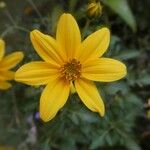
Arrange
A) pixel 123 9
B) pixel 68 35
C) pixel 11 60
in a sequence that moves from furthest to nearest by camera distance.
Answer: pixel 123 9 → pixel 11 60 → pixel 68 35

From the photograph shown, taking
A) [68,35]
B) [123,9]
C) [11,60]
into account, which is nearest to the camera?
[68,35]

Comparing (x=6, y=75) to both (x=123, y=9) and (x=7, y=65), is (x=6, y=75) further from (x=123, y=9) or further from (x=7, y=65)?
(x=123, y=9)

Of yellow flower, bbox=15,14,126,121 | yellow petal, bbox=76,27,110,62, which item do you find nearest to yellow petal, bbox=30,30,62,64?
yellow flower, bbox=15,14,126,121

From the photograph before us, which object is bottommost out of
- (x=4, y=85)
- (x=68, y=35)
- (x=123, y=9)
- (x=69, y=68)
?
(x=123, y=9)

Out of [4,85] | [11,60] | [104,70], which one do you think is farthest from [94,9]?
[4,85]

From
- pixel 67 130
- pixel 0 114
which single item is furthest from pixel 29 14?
pixel 67 130

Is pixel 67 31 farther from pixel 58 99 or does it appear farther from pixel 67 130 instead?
pixel 67 130

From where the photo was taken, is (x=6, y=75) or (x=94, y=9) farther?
(x=6, y=75)
